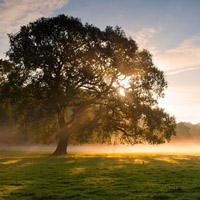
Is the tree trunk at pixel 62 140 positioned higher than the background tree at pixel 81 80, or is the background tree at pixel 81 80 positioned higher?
the background tree at pixel 81 80

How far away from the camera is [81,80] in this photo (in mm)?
32344

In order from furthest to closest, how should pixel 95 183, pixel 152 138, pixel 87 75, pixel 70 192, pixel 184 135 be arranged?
pixel 184 135 → pixel 152 138 → pixel 87 75 → pixel 95 183 → pixel 70 192

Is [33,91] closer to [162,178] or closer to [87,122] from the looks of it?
[87,122]

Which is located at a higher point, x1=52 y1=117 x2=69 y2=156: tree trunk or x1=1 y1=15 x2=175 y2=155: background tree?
x1=1 y1=15 x2=175 y2=155: background tree

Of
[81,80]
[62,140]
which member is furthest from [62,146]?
[81,80]

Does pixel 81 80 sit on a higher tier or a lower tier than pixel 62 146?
higher

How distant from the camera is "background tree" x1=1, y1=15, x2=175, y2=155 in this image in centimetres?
3141

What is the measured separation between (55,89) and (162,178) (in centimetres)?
2148

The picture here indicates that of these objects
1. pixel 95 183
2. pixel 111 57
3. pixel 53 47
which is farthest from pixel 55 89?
pixel 95 183

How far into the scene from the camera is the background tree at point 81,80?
103 feet

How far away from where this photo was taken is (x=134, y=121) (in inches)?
1337

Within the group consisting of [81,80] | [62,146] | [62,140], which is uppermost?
[81,80]

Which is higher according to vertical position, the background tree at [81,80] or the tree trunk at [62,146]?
the background tree at [81,80]

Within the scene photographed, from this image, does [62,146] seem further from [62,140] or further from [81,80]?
[81,80]
